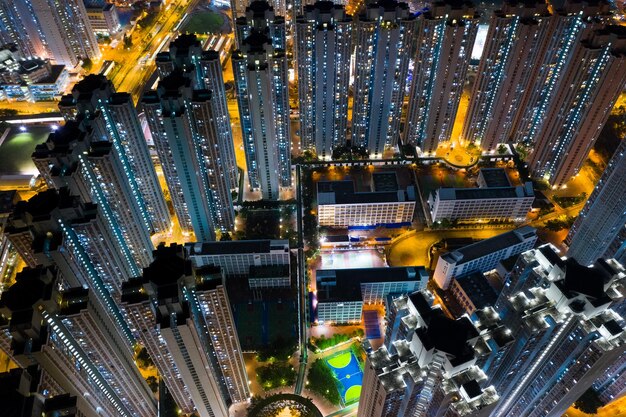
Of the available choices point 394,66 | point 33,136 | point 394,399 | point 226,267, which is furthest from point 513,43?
point 33,136

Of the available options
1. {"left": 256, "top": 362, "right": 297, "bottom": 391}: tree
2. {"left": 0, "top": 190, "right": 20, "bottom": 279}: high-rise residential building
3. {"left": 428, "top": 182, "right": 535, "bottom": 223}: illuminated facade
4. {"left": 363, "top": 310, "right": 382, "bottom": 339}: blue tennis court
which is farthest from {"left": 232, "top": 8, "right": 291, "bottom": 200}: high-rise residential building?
{"left": 0, "top": 190, "right": 20, "bottom": 279}: high-rise residential building

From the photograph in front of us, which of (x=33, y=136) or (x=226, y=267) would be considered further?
(x=33, y=136)

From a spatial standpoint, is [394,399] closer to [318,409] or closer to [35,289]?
[318,409]

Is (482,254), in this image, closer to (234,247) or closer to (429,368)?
(429,368)

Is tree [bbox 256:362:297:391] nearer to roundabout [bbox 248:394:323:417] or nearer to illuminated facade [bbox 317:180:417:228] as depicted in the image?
roundabout [bbox 248:394:323:417]

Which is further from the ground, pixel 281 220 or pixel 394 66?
pixel 394 66

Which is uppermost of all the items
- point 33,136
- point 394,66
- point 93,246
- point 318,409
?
point 33,136
